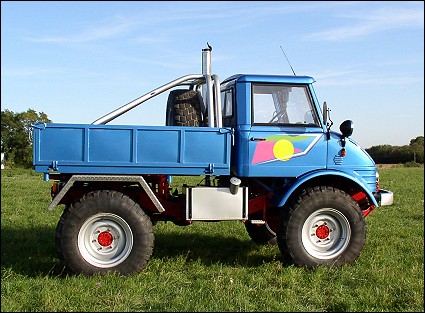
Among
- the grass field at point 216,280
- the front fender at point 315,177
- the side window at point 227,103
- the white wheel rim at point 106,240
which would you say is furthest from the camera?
the side window at point 227,103

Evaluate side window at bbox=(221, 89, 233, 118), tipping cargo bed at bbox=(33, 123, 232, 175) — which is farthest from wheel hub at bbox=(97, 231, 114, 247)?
side window at bbox=(221, 89, 233, 118)

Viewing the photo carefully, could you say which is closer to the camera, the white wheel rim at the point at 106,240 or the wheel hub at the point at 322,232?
the white wheel rim at the point at 106,240

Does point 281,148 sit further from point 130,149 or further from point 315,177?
point 130,149

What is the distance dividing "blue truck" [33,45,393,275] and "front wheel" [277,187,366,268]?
0.01 m

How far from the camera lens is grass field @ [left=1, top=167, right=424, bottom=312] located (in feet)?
18.1

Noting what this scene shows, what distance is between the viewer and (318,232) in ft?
24.2

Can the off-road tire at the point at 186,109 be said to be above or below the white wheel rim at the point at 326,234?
above

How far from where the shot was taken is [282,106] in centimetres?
749

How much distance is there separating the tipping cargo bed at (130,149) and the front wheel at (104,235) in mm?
417

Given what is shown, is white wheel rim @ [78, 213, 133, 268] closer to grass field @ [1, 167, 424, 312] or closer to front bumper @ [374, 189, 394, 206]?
grass field @ [1, 167, 424, 312]

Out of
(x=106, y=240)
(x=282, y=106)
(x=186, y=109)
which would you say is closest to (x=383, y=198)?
(x=282, y=106)

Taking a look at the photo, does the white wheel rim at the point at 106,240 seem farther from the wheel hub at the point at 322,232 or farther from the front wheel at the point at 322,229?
the wheel hub at the point at 322,232

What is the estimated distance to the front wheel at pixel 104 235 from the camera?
6.60 m

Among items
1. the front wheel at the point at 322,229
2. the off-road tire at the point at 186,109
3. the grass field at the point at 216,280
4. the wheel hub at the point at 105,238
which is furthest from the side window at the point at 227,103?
the wheel hub at the point at 105,238
